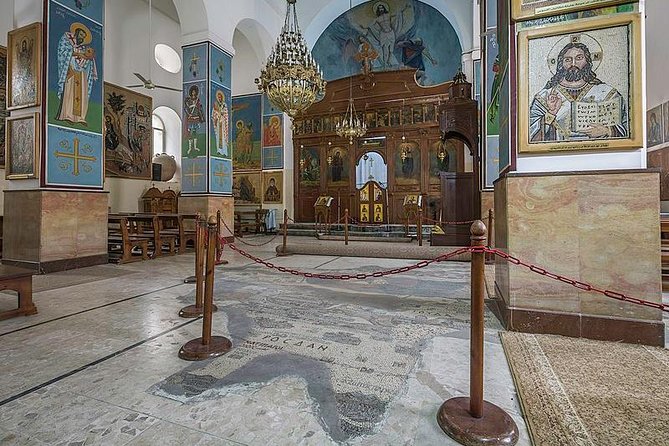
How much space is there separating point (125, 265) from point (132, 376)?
5372 mm

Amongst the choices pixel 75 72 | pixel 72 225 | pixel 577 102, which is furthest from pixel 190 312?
pixel 75 72

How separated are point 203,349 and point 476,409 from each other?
1.88 metres

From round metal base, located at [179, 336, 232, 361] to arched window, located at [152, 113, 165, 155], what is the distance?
49.8 ft

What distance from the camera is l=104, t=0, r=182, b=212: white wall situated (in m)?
13.1

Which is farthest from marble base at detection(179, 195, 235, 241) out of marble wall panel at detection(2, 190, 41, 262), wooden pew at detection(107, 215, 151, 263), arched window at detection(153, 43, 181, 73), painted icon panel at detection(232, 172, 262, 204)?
arched window at detection(153, 43, 181, 73)

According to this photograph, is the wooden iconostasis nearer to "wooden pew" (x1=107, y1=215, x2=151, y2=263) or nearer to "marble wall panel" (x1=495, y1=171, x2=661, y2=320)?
"wooden pew" (x1=107, y1=215, x2=151, y2=263)

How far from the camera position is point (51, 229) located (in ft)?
20.1

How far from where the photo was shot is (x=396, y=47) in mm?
15820

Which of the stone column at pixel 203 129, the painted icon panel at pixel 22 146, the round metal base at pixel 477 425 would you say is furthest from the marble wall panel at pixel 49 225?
the round metal base at pixel 477 425

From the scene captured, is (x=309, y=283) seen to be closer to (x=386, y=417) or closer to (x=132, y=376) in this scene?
(x=132, y=376)

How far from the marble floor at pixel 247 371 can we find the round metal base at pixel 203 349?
68mm

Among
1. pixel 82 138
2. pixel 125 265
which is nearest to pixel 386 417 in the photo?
pixel 125 265

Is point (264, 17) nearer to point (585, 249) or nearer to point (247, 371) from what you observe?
point (585, 249)

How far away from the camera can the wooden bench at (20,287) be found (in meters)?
3.43
